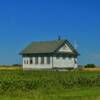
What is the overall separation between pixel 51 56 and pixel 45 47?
360 cm

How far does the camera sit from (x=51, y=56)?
74812 mm

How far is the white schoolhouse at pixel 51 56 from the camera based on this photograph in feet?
246

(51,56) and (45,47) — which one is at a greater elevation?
(45,47)

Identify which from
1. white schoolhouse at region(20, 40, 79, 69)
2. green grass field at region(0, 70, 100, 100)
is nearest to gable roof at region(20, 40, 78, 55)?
white schoolhouse at region(20, 40, 79, 69)

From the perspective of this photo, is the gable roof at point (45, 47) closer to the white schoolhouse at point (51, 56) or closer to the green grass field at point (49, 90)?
the white schoolhouse at point (51, 56)

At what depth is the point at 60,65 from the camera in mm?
75438

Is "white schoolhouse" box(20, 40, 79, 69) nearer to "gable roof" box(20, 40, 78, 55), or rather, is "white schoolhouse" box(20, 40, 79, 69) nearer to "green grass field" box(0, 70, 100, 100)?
"gable roof" box(20, 40, 78, 55)

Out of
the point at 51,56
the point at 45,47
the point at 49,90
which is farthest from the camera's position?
the point at 45,47

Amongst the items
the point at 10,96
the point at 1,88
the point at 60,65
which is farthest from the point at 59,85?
the point at 60,65

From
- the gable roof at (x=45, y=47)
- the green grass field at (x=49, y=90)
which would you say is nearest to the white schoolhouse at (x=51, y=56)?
the gable roof at (x=45, y=47)

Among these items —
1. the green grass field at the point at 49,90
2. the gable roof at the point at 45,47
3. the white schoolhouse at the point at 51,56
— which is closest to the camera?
the green grass field at the point at 49,90

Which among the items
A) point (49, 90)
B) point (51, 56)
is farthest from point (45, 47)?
point (49, 90)

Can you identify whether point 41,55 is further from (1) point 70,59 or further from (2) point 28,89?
(2) point 28,89

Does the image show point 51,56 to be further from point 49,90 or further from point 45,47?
point 49,90
